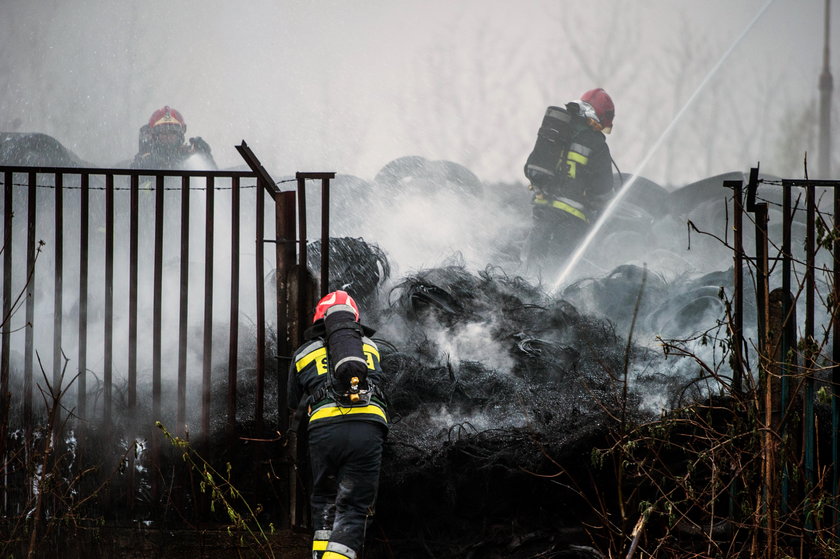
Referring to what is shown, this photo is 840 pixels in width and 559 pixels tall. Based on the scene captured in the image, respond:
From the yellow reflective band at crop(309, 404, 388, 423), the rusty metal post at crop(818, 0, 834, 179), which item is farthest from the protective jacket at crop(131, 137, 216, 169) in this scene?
the rusty metal post at crop(818, 0, 834, 179)

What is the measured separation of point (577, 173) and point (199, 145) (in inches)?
159

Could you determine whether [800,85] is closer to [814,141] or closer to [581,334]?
[814,141]

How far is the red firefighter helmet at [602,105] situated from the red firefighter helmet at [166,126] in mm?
4298

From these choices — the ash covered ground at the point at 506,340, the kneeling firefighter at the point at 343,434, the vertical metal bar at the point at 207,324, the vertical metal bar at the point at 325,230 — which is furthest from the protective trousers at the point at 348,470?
the vertical metal bar at the point at 325,230

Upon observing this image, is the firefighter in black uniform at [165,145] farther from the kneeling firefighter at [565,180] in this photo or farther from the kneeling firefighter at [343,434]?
the kneeling firefighter at [343,434]

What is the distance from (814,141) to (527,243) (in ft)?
11.1

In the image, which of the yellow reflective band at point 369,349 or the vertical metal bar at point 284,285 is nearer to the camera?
the yellow reflective band at point 369,349

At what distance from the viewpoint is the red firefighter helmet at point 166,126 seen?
912 centimetres

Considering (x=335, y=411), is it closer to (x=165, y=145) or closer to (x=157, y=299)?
(x=157, y=299)

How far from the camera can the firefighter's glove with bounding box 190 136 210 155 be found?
920 centimetres

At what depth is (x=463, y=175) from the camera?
902 centimetres

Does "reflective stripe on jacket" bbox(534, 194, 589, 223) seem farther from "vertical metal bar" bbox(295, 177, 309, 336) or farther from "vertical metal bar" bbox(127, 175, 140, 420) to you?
"vertical metal bar" bbox(127, 175, 140, 420)

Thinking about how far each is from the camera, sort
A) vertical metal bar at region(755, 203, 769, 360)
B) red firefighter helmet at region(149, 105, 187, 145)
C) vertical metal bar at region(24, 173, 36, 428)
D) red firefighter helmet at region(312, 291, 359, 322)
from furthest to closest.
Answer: red firefighter helmet at region(149, 105, 187, 145) → vertical metal bar at region(24, 173, 36, 428) → red firefighter helmet at region(312, 291, 359, 322) → vertical metal bar at region(755, 203, 769, 360)

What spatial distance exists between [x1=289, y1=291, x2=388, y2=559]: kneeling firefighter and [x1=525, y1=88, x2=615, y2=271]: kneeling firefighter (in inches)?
152
